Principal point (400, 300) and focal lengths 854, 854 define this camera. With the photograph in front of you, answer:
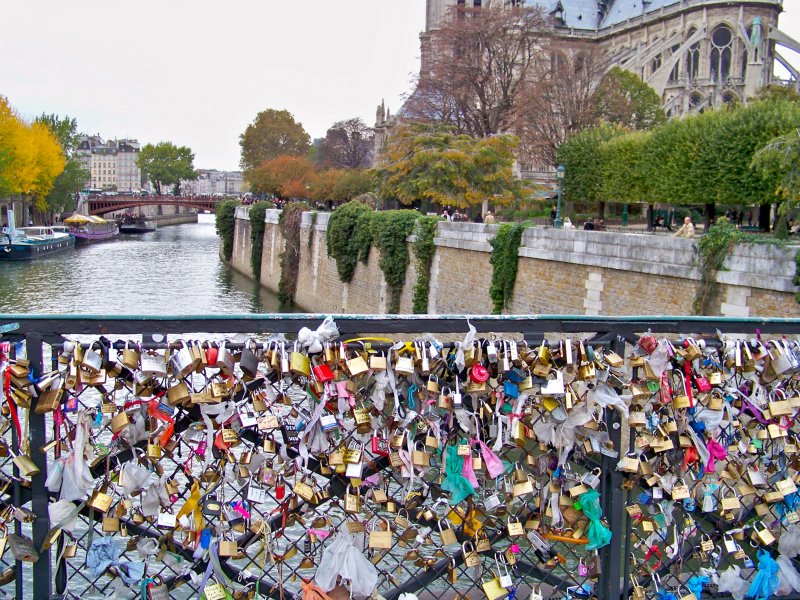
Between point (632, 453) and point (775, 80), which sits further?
point (775, 80)

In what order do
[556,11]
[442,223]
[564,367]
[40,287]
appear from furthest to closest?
[556,11], [40,287], [442,223], [564,367]

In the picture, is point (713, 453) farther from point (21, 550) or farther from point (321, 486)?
point (21, 550)

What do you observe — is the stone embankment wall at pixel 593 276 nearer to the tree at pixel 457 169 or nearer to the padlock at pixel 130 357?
the tree at pixel 457 169

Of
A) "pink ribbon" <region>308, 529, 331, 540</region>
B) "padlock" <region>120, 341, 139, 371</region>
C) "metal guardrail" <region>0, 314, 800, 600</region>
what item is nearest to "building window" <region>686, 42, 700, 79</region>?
"metal guardrail" <region>0, 314, 800, 600</region>

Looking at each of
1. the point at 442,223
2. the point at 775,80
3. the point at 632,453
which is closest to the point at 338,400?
the point at 632,453

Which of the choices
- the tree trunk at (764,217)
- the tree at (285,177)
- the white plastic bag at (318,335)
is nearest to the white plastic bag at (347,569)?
the white plastic bag at (318,335)

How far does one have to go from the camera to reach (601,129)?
3569 cm

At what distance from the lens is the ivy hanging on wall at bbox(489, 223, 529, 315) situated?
17188 millimetres

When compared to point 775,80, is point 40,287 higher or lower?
lower

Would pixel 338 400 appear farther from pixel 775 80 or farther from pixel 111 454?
pixel 775 80

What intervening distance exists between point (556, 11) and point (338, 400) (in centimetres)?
7109

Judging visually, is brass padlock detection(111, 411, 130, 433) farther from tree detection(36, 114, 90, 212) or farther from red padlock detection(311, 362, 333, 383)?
tree detection(36, 114, 90, 212)

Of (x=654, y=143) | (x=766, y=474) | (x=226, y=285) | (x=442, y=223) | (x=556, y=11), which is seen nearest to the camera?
(x=766, y=474)

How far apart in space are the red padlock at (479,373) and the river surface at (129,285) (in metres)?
23.4
